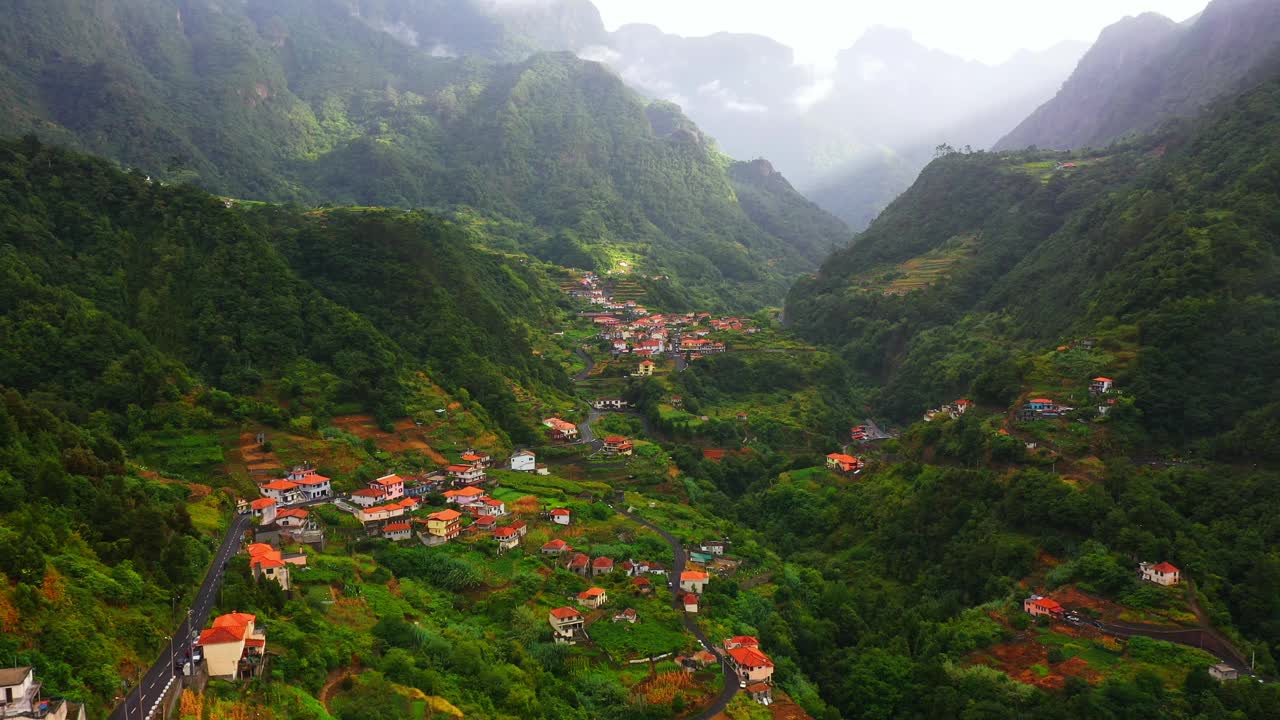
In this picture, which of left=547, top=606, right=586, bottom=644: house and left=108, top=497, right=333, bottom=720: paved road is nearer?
left=108, top=497, right=333, bottom=720: paved road

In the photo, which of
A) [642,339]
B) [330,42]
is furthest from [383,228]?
[330,42]

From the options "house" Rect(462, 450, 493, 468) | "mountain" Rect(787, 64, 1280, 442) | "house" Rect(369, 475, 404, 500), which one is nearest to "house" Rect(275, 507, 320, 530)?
"house" Rect(369, 475, 404, 500)

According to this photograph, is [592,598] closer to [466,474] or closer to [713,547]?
[713,547]

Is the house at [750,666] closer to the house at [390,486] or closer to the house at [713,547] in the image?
the house at [713,547]

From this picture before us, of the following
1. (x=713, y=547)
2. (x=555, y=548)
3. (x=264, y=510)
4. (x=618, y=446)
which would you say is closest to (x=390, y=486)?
(x=264, y=510)

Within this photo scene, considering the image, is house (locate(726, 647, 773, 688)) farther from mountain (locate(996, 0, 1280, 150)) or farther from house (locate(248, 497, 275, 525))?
mountain (locate(996, 0, 1280, 150))

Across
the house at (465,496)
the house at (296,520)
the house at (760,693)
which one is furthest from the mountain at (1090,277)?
the house at (296,520)
